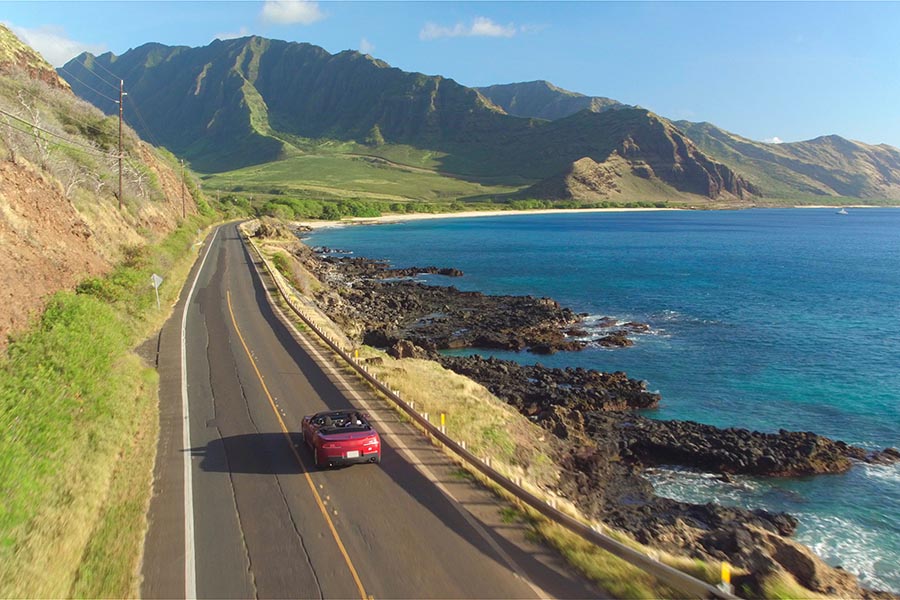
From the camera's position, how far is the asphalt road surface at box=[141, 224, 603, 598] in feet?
35.1

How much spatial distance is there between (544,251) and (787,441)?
306 feet

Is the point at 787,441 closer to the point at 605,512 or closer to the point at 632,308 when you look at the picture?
the point at 605,512

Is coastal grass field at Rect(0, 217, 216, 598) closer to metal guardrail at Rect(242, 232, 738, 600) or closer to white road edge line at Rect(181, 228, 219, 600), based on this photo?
white road edge line at Rect(181, 228, 219, 600)

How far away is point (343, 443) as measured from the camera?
1530 centimetres

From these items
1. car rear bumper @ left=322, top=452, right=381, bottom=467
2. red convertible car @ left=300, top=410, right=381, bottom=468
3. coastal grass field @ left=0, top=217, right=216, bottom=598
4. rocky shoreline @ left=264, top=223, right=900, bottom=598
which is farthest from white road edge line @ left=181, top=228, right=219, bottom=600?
rocky shoreline @ left=264, top=223, right=900, bottom=598

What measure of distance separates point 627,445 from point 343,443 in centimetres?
1580

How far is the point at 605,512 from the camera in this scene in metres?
19.6

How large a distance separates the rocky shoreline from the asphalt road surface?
16.3 ft

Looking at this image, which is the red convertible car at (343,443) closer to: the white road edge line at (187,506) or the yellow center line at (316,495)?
the yellow center line at (316,495)

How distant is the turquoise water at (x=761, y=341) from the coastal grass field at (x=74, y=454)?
18628 millimetres

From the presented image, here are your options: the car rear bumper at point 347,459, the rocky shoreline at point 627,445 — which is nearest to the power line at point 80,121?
the rocky shoreline at point 627,445

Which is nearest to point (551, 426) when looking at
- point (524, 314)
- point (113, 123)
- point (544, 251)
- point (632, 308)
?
point (524, 314)

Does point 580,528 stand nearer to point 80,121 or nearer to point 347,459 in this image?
point 347,459

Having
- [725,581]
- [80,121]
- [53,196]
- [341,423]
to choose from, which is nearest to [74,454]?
[341,423]
